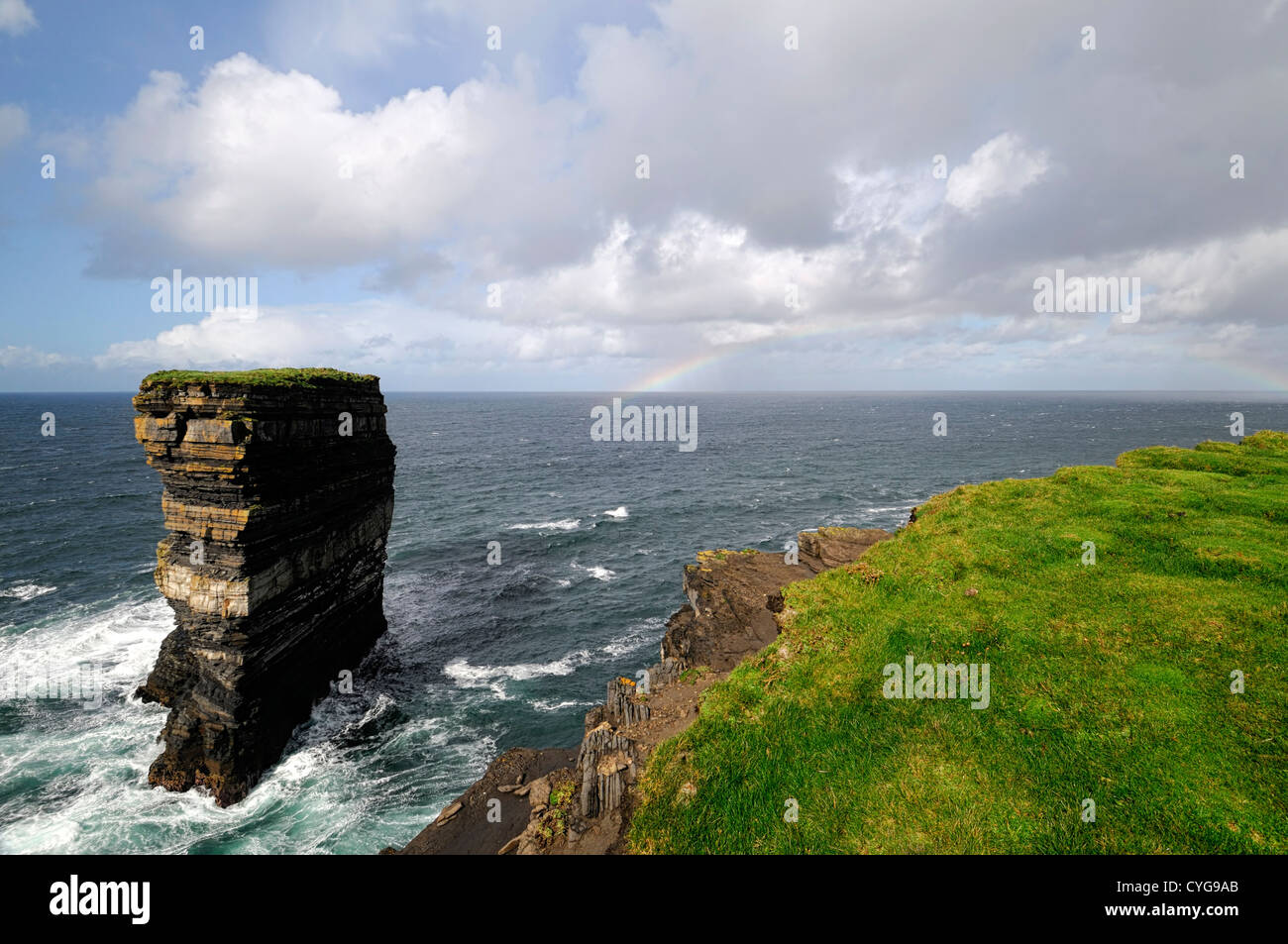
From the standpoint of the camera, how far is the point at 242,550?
23156mm

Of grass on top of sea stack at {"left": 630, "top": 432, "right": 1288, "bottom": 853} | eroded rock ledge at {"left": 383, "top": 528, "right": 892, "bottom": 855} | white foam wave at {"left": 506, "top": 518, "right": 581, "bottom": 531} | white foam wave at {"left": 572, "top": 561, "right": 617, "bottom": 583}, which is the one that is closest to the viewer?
grass on top of sea stack at {"left": 630, "top": 432, "right": 1288, "bottom": 853}

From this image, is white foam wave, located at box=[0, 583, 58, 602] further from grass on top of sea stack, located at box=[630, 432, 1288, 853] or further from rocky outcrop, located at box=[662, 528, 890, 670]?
grass on top of sea stack, located at box=[630, 432, 1288, 853]

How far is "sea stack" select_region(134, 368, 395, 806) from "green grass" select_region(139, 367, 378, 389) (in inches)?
3.3

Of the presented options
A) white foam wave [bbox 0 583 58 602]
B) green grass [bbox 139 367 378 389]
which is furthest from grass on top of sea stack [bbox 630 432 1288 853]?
white foam wave [bbox 0 583 58 602]

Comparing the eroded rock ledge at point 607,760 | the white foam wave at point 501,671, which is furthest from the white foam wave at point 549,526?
the eroded rock ledge at point 607,760

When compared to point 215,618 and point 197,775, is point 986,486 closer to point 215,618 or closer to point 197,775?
point 215,618

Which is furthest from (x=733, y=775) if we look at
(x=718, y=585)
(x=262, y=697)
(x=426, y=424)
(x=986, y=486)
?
(x=426, y=424)

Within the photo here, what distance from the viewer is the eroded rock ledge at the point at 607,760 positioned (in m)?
15.4

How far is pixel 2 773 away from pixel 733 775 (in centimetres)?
3296

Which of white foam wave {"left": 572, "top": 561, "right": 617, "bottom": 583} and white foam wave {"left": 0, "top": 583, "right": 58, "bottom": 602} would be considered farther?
white foam wave {"left": 572, "top": 561, "right": 617, "bottom": 583}

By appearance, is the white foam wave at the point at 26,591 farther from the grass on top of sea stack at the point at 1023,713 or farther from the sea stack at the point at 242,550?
the grass on top of sea stack at the point at 1023,713

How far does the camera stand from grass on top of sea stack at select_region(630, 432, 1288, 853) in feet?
40.9

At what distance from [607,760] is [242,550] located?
1844 cm

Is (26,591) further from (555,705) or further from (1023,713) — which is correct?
(1023,713)
